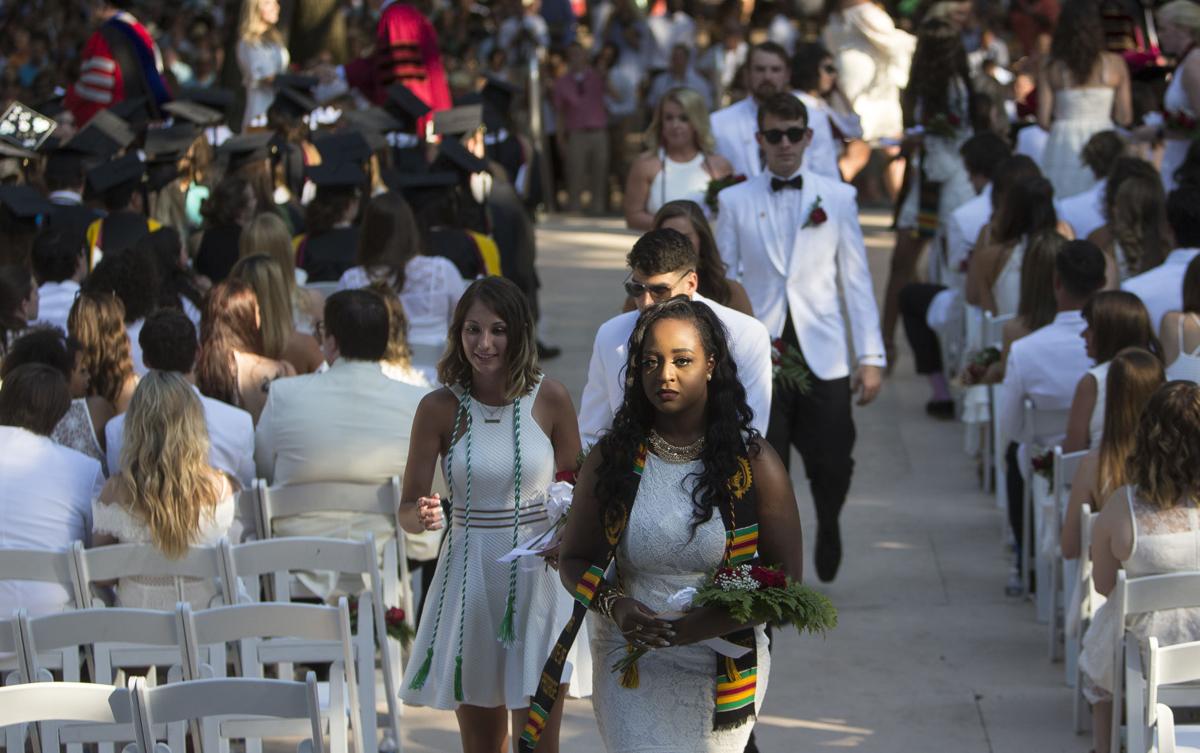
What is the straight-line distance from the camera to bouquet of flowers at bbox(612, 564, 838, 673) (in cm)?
376

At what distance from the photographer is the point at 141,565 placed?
536 centimetres

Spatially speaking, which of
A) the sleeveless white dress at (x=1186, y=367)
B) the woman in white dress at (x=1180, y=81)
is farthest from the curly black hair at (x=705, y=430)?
the woman in white dress at (x=1180, y=81)

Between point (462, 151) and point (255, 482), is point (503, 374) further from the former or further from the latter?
point (462, 151)

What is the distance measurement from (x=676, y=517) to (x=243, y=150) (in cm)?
642

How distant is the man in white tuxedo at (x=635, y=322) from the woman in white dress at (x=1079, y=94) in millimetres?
5925

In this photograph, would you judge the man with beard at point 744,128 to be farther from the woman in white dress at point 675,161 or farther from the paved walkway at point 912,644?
the paved walkway at point 912,644

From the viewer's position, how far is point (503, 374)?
494 centimetres

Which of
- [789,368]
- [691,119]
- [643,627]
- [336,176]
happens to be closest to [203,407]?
[789,368]

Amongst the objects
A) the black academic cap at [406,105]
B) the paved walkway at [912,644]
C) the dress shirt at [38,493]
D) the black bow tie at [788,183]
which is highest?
the black academic cap at [406,105]

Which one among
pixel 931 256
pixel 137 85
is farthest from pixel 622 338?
pixel 137 85

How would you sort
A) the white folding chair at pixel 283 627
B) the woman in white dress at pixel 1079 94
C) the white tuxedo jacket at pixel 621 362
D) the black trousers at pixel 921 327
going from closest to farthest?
the white folding chair at pixel 283 627 → the white tuxedo jacket at pixel 621 362 → the black trousers at pixel 921 327 → the woman in white dress at pixel 1079 94

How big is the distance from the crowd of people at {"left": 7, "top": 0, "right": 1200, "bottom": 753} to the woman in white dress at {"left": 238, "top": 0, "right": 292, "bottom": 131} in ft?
0.11

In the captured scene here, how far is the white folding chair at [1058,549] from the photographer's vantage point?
6434 millimetres

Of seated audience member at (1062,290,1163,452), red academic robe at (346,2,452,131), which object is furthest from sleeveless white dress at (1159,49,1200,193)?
red academic robe at (346,2,452,131)
